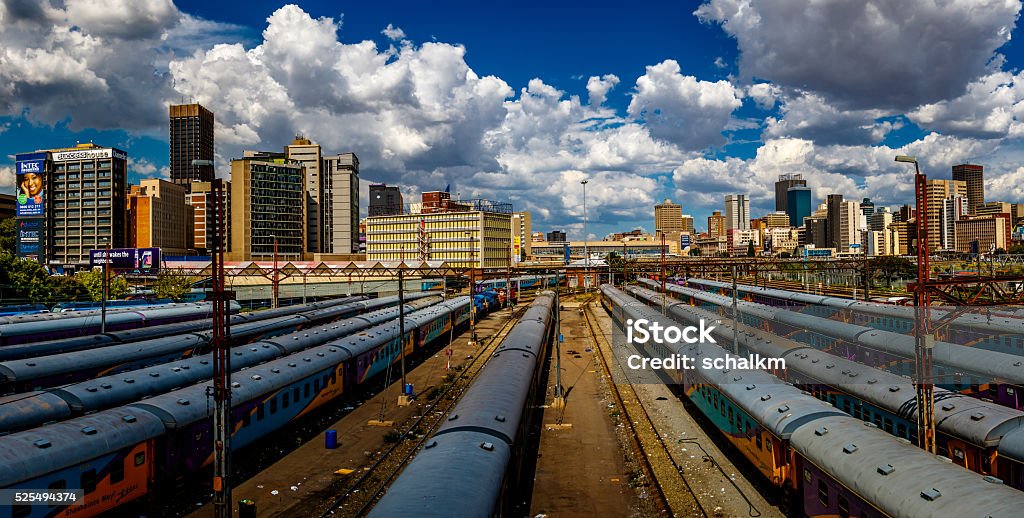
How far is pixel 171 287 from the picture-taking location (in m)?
75.5

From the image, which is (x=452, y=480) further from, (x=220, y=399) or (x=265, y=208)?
(x=265, y=208)

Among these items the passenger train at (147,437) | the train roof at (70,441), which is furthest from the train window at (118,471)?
the train roof at (70,441)

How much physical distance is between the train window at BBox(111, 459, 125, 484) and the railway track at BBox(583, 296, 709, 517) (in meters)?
17.5

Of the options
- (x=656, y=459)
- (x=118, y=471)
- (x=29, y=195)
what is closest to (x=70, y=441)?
(x=118, y=471)

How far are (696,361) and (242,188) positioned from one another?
155163mm

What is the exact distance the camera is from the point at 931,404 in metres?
18.5

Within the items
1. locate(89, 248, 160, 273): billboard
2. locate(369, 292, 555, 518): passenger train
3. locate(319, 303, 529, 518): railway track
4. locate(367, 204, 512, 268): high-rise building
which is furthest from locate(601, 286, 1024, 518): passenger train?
locate(367, 204, 512, 268): high-rise building

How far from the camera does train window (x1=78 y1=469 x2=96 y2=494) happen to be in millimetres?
16625

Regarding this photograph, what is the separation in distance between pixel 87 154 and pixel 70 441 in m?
168

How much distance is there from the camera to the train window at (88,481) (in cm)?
1662

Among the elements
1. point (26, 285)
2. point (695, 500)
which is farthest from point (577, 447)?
point (26, 285)

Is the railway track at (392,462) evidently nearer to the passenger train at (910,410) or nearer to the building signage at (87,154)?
the passenger train at (910,410)

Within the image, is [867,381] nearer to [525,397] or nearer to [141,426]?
[525,397]

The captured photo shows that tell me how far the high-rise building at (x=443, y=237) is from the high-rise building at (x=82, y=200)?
211 feet
